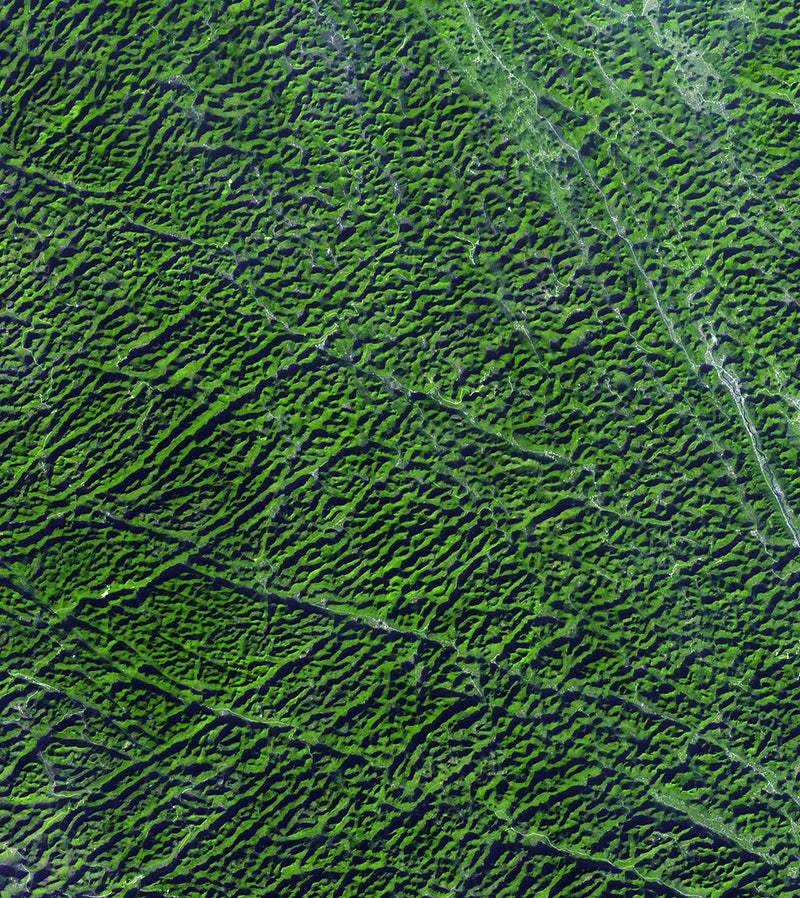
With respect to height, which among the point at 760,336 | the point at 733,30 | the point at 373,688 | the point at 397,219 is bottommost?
the point at 373,688

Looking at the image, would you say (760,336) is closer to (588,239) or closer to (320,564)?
(588,239)

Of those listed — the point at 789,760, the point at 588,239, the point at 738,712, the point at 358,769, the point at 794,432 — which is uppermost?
the point at 588,239

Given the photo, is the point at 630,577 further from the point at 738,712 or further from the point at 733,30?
the point at 733,30

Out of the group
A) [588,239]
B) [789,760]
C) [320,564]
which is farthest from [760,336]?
[320,564]

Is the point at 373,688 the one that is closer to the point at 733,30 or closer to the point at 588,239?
the point at 588,239

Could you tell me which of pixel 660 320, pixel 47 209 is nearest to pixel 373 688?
pixel 660 320

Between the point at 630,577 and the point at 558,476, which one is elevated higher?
the point at 558,476
